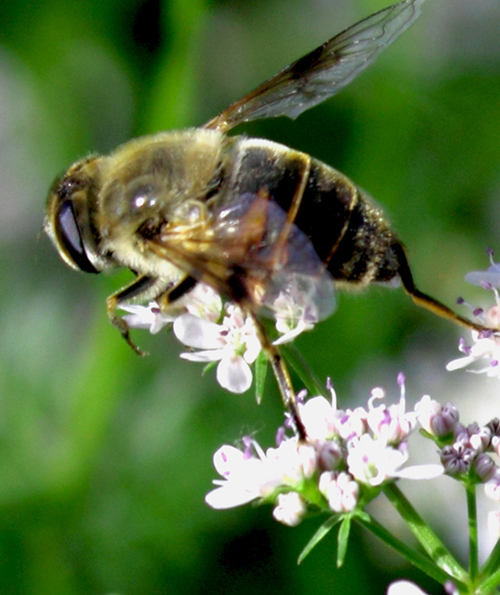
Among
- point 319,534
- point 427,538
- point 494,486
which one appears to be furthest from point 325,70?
point 319,534

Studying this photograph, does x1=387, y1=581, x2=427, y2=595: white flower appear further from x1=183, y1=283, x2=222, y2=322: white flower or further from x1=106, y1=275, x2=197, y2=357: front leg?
x1=183, y1=283, x2=222, y2=322: white flower

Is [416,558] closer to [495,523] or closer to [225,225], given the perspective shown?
[495,523]

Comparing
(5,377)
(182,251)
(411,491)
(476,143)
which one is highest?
(182,251)

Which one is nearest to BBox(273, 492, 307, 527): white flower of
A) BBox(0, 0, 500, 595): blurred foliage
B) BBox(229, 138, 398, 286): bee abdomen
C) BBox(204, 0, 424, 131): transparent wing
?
BBox(229, 138, 398, 286): bee abdomen

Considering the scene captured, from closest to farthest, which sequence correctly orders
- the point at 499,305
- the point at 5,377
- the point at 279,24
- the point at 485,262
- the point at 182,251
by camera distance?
the point at 182,251 < the point at 499,305 < the point at 5,377 < the point at 485,262 < the point at 279,24

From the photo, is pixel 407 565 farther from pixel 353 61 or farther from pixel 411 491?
pixel 353 61

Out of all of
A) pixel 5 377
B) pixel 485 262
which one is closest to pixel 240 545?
pixel 5 377
